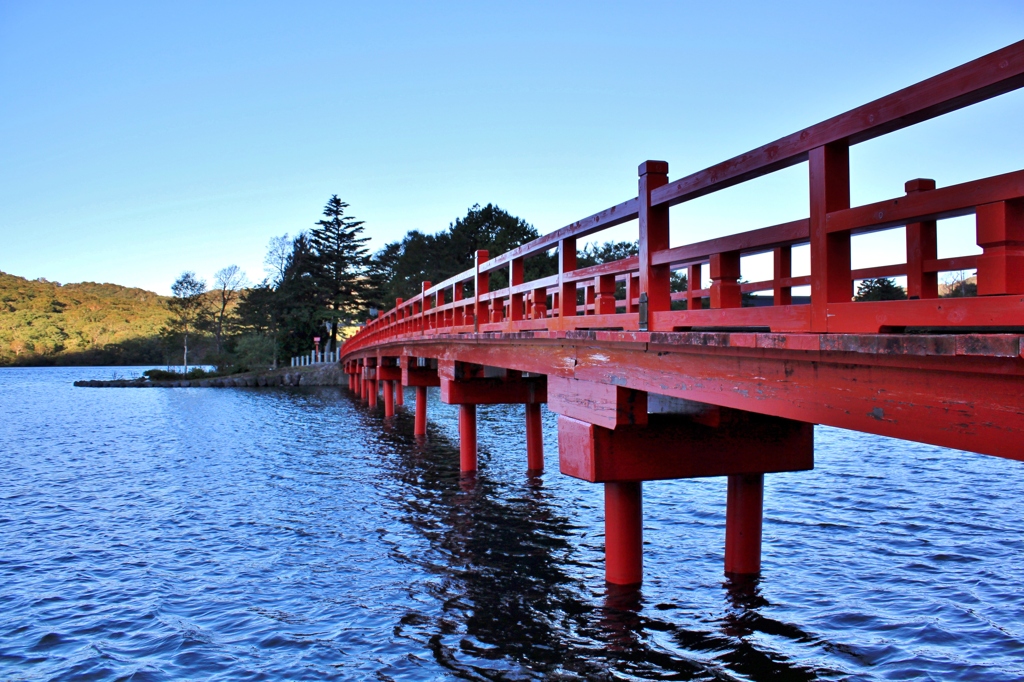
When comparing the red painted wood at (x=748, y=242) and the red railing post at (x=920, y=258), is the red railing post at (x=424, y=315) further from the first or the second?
the red railing post at (x=920, y=258)

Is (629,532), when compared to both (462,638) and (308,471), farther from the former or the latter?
(308,471)

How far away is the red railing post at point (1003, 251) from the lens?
2.86 metres

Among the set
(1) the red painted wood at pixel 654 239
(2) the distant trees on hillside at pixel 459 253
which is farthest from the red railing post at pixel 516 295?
(2) the distant trees on hillside at pixel 459 253

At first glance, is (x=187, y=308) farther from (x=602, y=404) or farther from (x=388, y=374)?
(x=602, y=404)

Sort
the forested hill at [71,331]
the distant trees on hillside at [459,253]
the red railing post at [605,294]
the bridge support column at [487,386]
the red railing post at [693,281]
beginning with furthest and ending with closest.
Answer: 1. the forested hill at [71,331]
2. the distant trees on hillside at [459,253]
3. the bridge support column at [487,386]
4. the red railing post at [693,281]
5. the red railing post at [605,294]

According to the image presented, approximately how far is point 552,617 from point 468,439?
8.29 metres

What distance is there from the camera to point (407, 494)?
13469 millimetres

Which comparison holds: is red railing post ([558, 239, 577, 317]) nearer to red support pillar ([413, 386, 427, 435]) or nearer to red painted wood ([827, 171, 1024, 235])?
red painted wood ([827, 171, 1024, 235])

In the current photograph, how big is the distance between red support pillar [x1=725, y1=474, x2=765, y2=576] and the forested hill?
114602 millimetres

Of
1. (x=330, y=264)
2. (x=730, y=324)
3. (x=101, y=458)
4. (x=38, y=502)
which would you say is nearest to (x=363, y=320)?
(x=330, y=264)

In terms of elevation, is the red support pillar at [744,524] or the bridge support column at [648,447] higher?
the bridge support column at [648,447]

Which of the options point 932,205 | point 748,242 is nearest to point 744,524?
point 748,242

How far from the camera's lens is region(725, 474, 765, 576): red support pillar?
7.57 m

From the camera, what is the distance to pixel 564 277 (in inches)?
298
